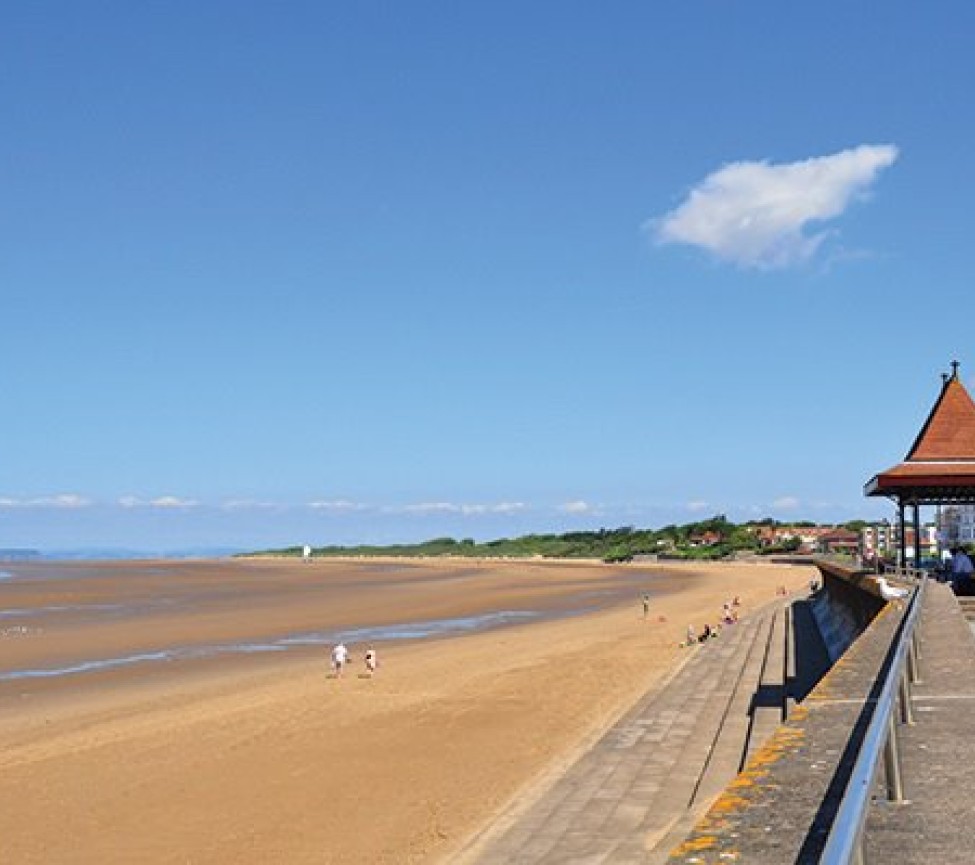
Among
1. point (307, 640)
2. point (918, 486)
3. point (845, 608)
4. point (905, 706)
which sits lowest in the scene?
point (307, 640)

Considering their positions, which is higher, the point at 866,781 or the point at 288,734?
the point at 866,781

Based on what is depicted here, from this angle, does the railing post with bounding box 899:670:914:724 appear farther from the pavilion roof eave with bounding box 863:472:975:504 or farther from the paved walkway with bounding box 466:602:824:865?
the pavilion roof eave with bounding box 863:472:975:504

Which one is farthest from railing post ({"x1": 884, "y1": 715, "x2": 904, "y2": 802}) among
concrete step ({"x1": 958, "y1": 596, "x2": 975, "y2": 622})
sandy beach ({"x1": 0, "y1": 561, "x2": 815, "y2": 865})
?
concrete step ({"x1": 958, "y1": 596, "x2": 975, "y2": 622})

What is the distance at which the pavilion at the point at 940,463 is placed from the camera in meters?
23.3

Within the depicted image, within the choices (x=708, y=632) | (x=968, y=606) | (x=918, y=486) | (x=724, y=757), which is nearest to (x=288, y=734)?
(x=724, y=757)

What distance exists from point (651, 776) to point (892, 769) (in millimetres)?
9613

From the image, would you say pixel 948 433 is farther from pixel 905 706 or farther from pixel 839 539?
pixel 839 539

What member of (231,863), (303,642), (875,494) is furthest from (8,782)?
(303,642)

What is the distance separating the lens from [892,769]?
520 cm

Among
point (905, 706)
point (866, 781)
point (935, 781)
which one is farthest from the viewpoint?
point (905, 706)

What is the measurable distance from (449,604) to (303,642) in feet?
65.5

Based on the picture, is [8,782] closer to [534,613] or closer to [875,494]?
[875,494]

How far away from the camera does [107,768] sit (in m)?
16.2

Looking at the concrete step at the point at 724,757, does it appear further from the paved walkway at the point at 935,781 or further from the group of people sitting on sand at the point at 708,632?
the group of people sitting on sand at the point at 708,632
